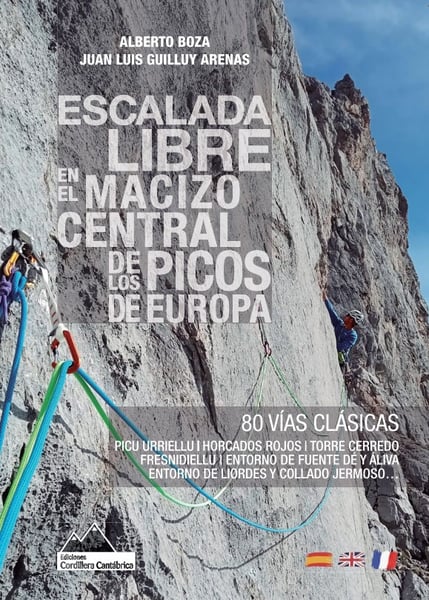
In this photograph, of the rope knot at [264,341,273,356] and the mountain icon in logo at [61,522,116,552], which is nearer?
the mountain icon in logo at [61,522,116,552]

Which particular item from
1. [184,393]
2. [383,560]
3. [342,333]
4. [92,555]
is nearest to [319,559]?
[184,393]

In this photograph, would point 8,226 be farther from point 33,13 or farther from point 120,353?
point 33,13

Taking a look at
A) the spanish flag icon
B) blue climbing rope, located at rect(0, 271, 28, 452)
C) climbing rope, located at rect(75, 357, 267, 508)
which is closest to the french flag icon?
the spanish flag icon

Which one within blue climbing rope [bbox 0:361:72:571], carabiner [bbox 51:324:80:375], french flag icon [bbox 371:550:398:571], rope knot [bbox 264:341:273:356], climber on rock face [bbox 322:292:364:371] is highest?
climber on rock face [bbox 322:292:364:371]

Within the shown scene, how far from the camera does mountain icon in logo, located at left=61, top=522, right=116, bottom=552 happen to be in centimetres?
240

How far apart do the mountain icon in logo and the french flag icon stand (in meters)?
5.29

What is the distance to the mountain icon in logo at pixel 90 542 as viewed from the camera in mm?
2401

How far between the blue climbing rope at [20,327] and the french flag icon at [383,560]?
608 centimetres

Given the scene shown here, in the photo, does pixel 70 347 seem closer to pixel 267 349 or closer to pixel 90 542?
pixel 90 542

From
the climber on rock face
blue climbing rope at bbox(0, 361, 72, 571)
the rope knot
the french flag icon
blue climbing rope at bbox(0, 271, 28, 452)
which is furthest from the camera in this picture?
the climber on rock face

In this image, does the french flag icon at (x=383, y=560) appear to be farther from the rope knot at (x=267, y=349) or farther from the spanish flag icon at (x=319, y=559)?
the rope knot at (x=267, y=349)

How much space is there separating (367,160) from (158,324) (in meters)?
15.5

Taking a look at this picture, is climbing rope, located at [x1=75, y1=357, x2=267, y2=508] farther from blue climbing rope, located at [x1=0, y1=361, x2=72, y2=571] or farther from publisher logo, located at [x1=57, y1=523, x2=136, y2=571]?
publisher logo, located at [x1=57, y1=523, x2=136, y2=571]

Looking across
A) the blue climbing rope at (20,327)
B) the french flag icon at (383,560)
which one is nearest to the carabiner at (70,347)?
the blue climbing rope at (20,327)
